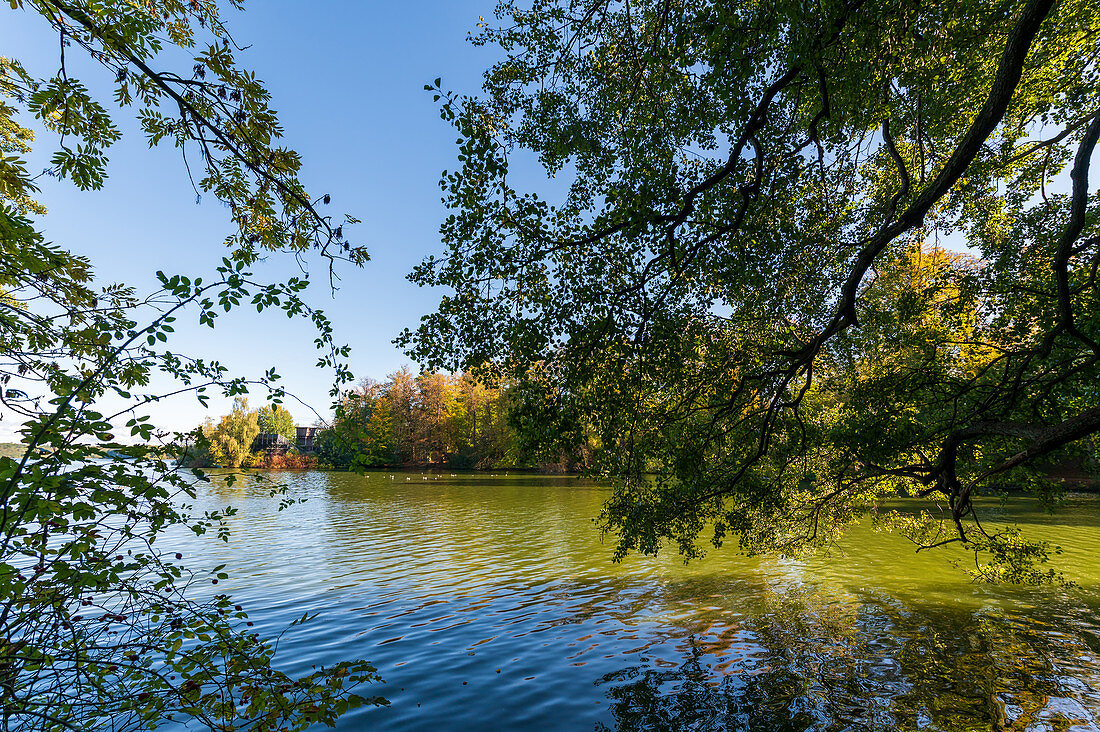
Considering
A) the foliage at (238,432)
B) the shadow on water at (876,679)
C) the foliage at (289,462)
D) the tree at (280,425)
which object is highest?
the tree at (280,425)

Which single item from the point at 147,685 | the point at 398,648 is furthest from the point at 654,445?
the point at 147,685

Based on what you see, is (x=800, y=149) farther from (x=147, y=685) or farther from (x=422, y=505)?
(x=422, y=505)

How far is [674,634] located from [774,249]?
7493 mm

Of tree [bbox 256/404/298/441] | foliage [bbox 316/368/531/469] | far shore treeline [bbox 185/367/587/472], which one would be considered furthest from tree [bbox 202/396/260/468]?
tree [bbox 256/404/298/441]

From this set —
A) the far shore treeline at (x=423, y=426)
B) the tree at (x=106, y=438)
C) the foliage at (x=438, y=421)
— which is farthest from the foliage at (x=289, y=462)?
the tree at (x=106, y=438)

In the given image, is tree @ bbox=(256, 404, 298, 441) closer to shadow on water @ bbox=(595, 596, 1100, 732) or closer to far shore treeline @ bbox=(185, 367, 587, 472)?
far shore treeline @ bbox=(185, 367, 587, 472)

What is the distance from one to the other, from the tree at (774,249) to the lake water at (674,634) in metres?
1.98

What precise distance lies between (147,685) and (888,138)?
11.9 m

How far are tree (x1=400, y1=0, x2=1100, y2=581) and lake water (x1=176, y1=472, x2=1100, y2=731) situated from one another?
198 cm

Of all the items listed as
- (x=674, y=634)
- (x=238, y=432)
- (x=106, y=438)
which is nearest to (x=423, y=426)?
(x=238, y=432)

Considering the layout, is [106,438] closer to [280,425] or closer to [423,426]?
[423,426]

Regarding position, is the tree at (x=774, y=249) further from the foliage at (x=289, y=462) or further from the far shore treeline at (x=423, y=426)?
the foliage at (x=289, y=462)

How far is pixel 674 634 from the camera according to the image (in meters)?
10.6

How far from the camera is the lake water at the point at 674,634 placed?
7.42 m
